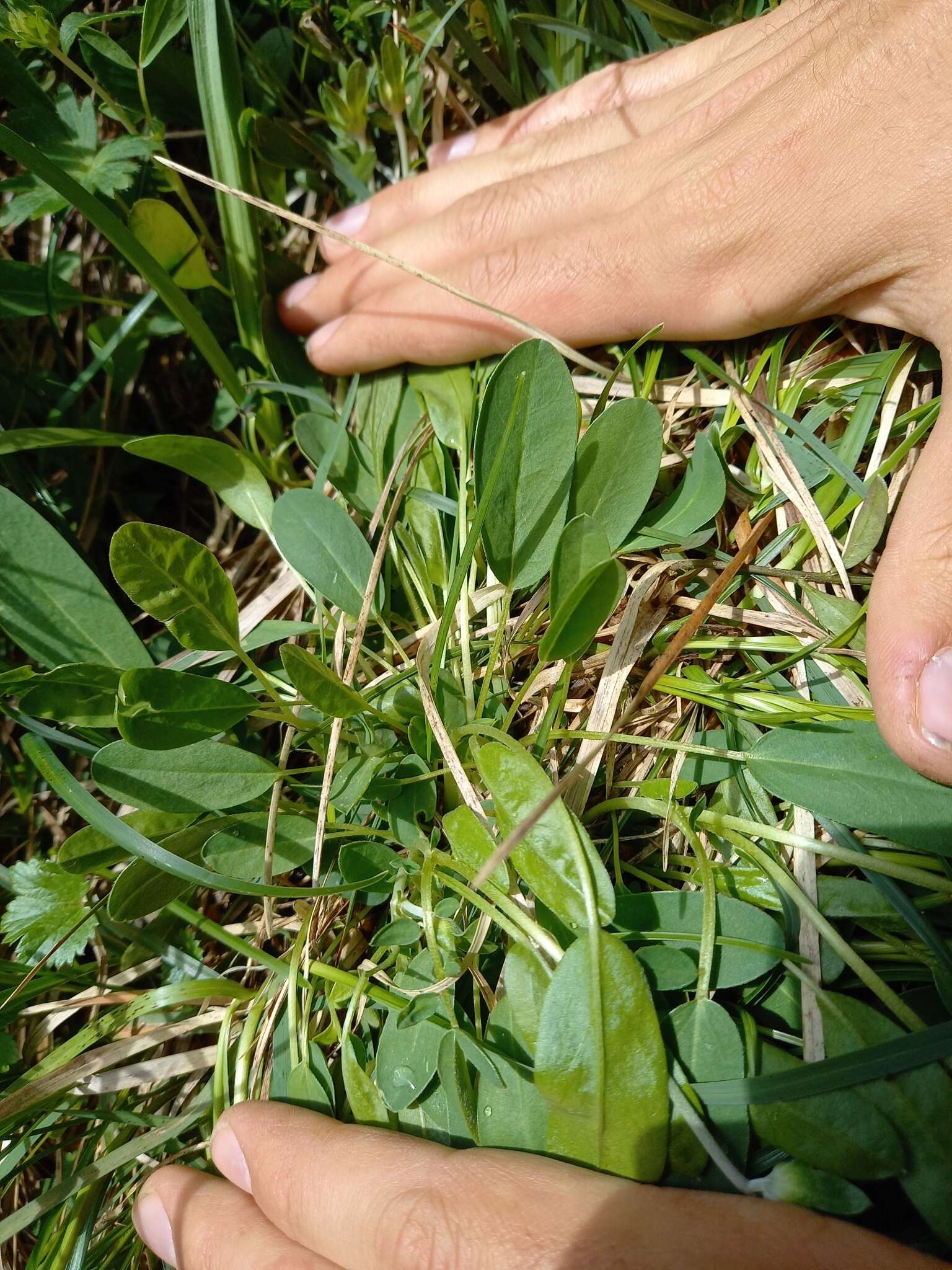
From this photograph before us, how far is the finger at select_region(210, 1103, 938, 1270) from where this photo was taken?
2.43 feet

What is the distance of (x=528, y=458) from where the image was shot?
0.97 meters

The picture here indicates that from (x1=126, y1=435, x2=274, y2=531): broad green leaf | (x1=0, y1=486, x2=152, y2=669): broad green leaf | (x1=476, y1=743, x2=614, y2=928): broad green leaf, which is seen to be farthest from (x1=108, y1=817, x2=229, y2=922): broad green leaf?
(x1=126, y1=435, x2=274, y2=531): broad green leaf

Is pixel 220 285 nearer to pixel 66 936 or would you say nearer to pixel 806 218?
pixel 806 218

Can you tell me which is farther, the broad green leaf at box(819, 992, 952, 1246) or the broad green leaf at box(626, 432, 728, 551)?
the broad green leaf at box(626, 432, 728, 551)

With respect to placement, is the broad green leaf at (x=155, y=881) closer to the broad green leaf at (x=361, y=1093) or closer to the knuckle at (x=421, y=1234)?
the broad green leaf at (x=361, y=1093)

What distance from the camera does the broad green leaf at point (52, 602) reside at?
1042 millimetres

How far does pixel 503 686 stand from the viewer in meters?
1.03

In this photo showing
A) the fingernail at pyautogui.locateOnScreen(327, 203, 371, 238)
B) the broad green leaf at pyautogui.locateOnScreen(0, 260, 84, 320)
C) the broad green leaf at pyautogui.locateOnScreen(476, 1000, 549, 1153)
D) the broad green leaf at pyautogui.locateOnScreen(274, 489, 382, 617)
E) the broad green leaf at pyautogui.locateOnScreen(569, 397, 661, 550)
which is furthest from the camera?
the fingernail at pyautogui.locateOnScreen(327, 203, 371, 238)

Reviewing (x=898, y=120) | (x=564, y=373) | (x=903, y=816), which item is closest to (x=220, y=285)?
(x=564, y=373)

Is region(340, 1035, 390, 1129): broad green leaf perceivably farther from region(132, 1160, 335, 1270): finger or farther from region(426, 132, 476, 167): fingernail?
region(426, 132, 476, 167): fingernail

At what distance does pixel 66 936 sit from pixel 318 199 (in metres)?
1.25

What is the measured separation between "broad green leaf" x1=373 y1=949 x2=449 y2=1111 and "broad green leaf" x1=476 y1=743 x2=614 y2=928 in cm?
17

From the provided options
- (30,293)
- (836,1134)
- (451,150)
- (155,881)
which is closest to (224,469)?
(30,293)

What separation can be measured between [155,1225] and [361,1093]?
0.33m
